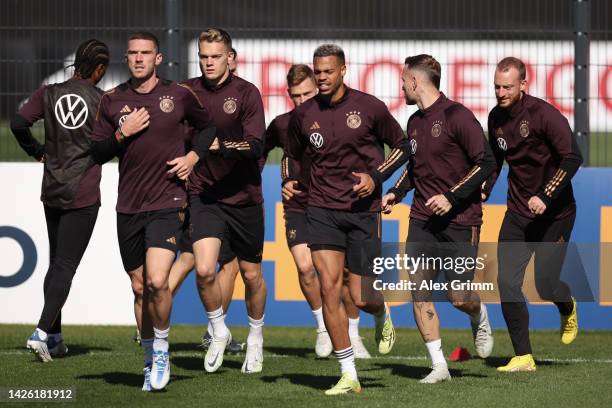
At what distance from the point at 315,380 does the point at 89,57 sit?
329cm

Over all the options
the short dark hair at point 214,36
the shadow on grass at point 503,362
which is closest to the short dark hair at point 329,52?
the short dark hair at point 214,36

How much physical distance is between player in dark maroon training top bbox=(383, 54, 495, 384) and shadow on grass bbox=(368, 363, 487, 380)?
487mm

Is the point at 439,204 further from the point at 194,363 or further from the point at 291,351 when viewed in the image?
the point at 291,351

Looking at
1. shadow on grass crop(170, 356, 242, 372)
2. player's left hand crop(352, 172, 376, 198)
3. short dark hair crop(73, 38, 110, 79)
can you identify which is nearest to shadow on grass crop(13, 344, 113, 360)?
shadow on grass crop(170, 356, 242, 372)

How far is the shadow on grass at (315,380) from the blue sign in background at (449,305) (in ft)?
10.9

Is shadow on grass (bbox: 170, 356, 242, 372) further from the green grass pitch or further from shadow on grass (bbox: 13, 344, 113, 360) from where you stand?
shadow on grass (bbox: 13, 344, 113, 360)

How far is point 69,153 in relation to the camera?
11.0 metres

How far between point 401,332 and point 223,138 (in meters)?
3.69

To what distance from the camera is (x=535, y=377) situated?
979 cm

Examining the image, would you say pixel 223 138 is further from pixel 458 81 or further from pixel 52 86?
pixel 458 81

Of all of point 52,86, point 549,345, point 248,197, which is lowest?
Result: point 549,345

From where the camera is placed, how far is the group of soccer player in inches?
360

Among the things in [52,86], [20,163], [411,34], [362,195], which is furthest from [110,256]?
[362,195]

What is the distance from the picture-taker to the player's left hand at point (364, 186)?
902 cm
